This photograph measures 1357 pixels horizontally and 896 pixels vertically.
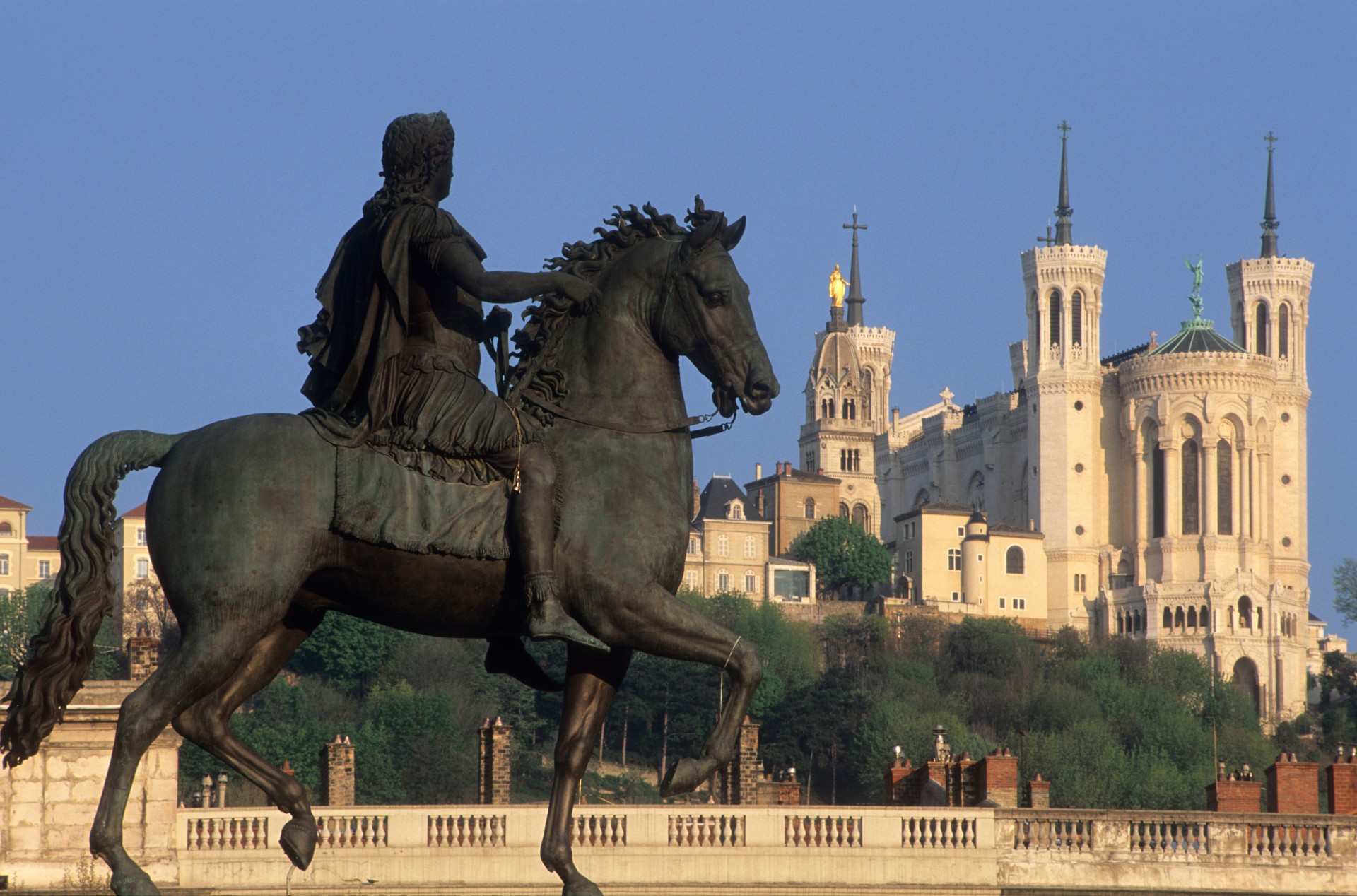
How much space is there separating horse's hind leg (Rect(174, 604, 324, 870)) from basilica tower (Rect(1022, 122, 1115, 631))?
14377 cm

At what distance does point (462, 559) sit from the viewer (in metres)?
9.51

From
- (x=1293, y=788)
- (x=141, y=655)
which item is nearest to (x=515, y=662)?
(x=141, y=655)

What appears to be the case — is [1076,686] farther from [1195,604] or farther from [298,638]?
[298,638]

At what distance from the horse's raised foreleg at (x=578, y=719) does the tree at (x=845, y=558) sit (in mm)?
148560

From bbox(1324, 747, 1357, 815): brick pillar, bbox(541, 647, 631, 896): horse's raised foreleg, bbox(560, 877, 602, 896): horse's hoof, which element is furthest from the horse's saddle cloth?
bbox(1324, 747, 1357, 815): brick pillar

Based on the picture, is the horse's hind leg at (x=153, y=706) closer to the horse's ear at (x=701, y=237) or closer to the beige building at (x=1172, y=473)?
the horse's ear at (x=701, y=237)

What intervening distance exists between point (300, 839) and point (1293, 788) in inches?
1157

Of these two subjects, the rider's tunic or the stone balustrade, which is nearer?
the rider's tunic

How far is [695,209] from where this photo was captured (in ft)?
32.8

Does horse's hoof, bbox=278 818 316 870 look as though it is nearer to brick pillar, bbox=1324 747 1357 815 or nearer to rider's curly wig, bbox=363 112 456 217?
rider's curly wig, bbox=363 112 456 217

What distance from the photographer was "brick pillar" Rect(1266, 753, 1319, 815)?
3666 centimetres

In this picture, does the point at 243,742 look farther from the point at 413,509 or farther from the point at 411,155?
the point at 411,155

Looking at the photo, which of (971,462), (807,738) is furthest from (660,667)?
(971,462)

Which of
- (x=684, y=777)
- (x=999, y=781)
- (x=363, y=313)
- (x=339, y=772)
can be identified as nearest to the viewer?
(x=684, y=777)
